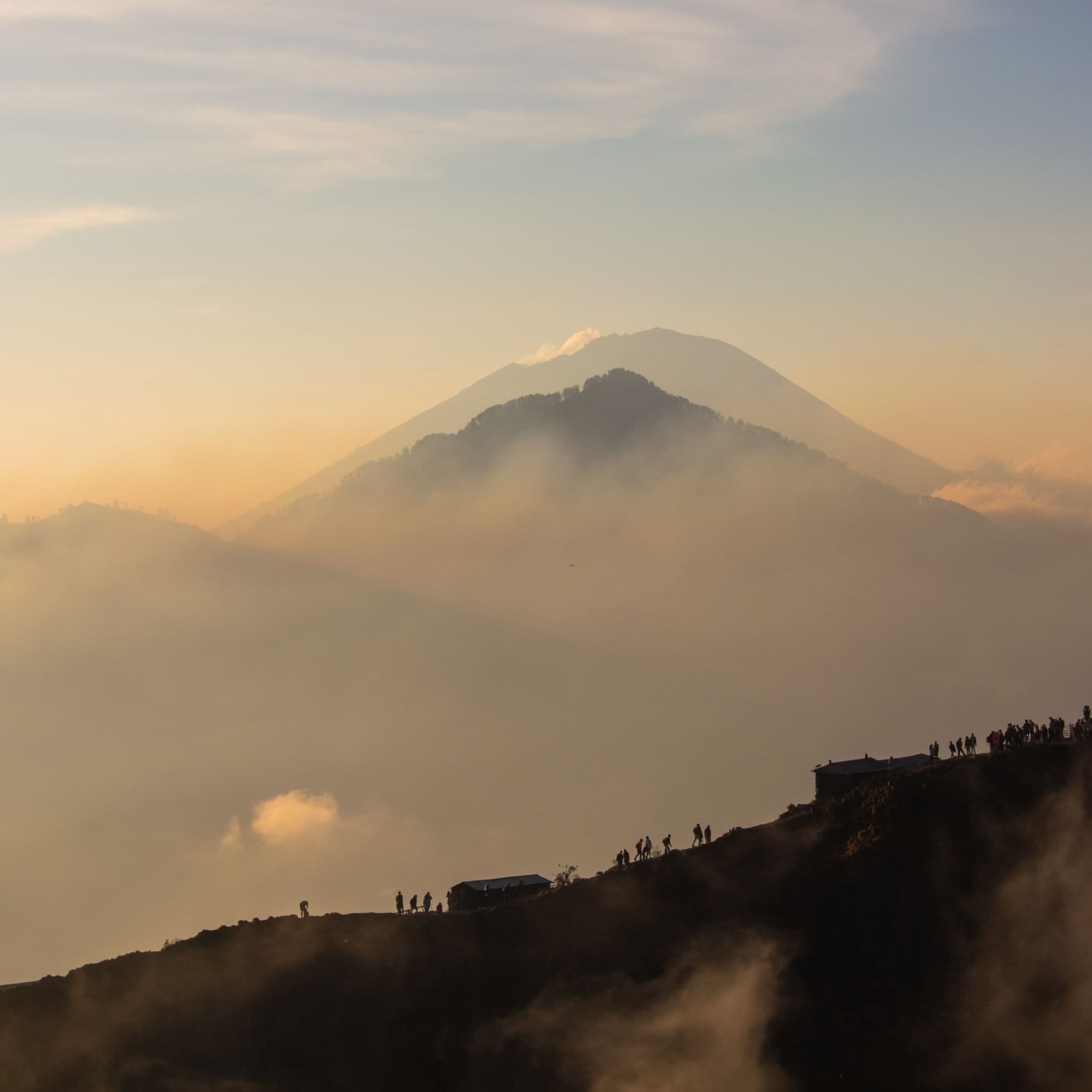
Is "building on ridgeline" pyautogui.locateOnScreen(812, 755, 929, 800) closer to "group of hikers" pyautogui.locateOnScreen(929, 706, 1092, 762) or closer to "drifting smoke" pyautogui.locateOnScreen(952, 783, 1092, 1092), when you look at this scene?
"group of hikers" pyautogui.locateOnScreen(929, 706, 1092, 762)

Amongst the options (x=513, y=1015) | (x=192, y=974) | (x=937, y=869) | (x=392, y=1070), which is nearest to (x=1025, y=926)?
(x=937, y=869)

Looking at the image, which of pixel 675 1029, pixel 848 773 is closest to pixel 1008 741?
pixel 848 773

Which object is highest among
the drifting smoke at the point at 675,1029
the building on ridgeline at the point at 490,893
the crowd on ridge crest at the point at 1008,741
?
the crowd on ridge crest at the point at 1008,741

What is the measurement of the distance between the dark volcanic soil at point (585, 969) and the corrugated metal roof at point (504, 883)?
23.1 feet

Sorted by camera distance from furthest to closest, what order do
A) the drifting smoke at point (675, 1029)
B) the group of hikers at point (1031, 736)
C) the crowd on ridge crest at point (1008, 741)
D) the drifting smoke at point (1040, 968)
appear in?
the group of hikers at point (1031, 736)
the crowd on ridge crest at point (1008, 741)
the drifting smoke at point (675, 1029)
the drifting smoke at point (1040, 968)

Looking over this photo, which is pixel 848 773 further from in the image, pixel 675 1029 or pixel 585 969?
pixel 675 1029

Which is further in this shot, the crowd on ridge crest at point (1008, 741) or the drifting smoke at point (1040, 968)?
the crowd on ridge crest at point (1008, 741)

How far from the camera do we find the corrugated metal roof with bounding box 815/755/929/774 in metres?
93.9

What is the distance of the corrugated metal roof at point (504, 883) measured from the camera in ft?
303

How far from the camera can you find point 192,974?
82.7m

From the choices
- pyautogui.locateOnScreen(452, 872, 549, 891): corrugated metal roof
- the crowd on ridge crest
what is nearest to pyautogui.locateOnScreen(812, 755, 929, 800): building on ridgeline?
the crowd on ridge crest

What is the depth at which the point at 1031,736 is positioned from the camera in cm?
9294

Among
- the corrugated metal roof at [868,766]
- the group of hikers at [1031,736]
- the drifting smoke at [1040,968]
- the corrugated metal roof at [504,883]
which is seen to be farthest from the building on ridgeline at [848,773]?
the corrugated metal roof at [504,883]

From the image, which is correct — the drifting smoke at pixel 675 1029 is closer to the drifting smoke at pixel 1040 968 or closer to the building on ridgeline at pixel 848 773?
the drifting smoke at pixel 1040 968
